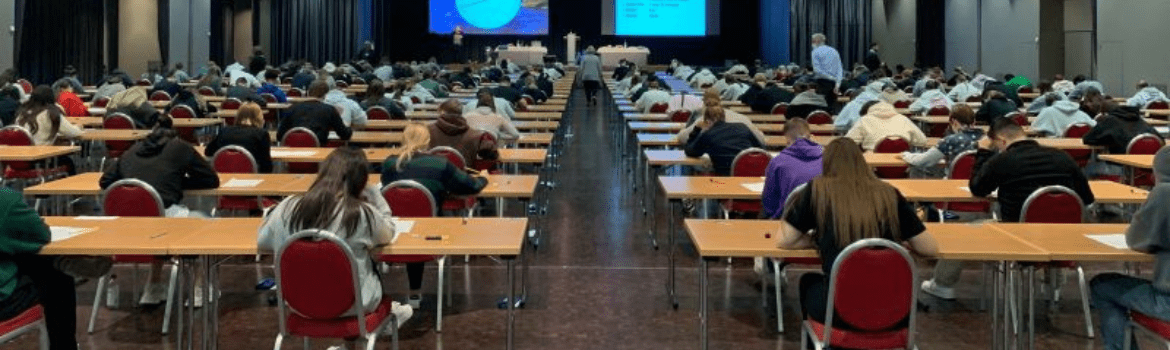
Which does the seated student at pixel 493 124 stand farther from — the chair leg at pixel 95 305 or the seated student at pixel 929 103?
the seated student at pixel 929 103

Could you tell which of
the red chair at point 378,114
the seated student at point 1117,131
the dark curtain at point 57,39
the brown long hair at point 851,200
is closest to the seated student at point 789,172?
the brown long hair at point 851,200

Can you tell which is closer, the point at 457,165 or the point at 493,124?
the point at 457,165

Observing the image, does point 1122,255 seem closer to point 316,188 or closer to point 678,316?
point 678,316

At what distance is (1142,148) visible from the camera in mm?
9383

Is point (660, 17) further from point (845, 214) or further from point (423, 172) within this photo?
point (845, 214)

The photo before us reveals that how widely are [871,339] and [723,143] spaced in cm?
432

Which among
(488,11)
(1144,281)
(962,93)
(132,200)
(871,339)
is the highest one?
(488,11)

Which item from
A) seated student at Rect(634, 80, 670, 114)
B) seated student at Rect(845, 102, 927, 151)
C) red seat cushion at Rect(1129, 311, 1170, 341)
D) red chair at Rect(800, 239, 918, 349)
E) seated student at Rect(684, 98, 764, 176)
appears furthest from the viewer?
seated student at Rect(634, 80, 670, 114)

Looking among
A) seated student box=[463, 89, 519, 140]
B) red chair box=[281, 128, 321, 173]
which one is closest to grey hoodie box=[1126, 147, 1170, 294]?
seated student box=[463, 89, 519, 140]

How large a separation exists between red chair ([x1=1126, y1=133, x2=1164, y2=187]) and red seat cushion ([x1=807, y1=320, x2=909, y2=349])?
19.6 feet

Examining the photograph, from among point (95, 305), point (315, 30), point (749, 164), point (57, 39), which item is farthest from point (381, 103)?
point (315, 30)

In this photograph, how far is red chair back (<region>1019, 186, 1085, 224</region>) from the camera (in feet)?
19.0

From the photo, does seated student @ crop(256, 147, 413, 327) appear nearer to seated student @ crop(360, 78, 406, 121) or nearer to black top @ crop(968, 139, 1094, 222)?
black top @ crop(968, 139, 1094, 222)

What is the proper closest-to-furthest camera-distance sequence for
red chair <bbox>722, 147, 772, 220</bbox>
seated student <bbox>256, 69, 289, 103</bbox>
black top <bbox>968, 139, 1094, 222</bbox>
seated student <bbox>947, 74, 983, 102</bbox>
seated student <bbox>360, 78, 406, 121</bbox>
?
black top <bbox>968, 139, 1094, 222</bbox>, red chair <bbox>722, 147, 772, 220</bbox>, seated student <bbox>360, 78, 406, 121</bbox>, seated student <bbox>256, 69, 289, 103</bbox>, seated student <bbox>947, 74, 983, 102</bbox>
